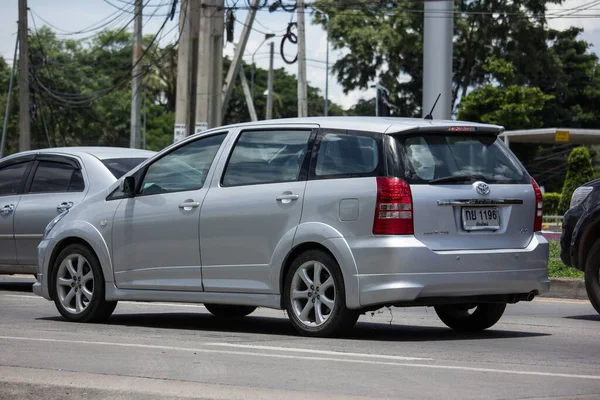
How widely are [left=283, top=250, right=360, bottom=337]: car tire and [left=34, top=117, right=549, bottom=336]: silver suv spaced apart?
0.01 metres

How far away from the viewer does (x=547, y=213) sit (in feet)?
149

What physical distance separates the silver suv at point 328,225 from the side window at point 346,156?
10mm

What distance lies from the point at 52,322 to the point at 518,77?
168 feet

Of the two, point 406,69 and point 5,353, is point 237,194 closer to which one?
point 5,353

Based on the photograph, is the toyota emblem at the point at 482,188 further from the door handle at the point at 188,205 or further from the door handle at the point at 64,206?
the door handle at the point at 64,206

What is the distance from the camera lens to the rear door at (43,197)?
12.6 m

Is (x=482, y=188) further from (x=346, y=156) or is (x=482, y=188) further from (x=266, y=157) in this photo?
(x=266, y=157)

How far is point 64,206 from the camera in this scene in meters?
12.5

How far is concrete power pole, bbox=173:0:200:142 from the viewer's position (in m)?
20.8

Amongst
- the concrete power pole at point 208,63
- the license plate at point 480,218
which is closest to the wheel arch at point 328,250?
the license plate at point 480,218

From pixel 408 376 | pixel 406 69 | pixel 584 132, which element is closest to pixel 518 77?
pixel 406 69

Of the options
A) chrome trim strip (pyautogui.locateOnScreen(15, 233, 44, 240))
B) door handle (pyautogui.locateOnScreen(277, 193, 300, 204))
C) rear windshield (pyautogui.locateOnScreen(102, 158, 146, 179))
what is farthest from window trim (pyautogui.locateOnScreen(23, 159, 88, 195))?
door handle (pyautogui.locateOnScreen(277, 193, 300, 204))

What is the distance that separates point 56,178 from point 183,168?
12.4ft

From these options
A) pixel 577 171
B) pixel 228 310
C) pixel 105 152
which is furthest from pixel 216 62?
pixel 577 171
